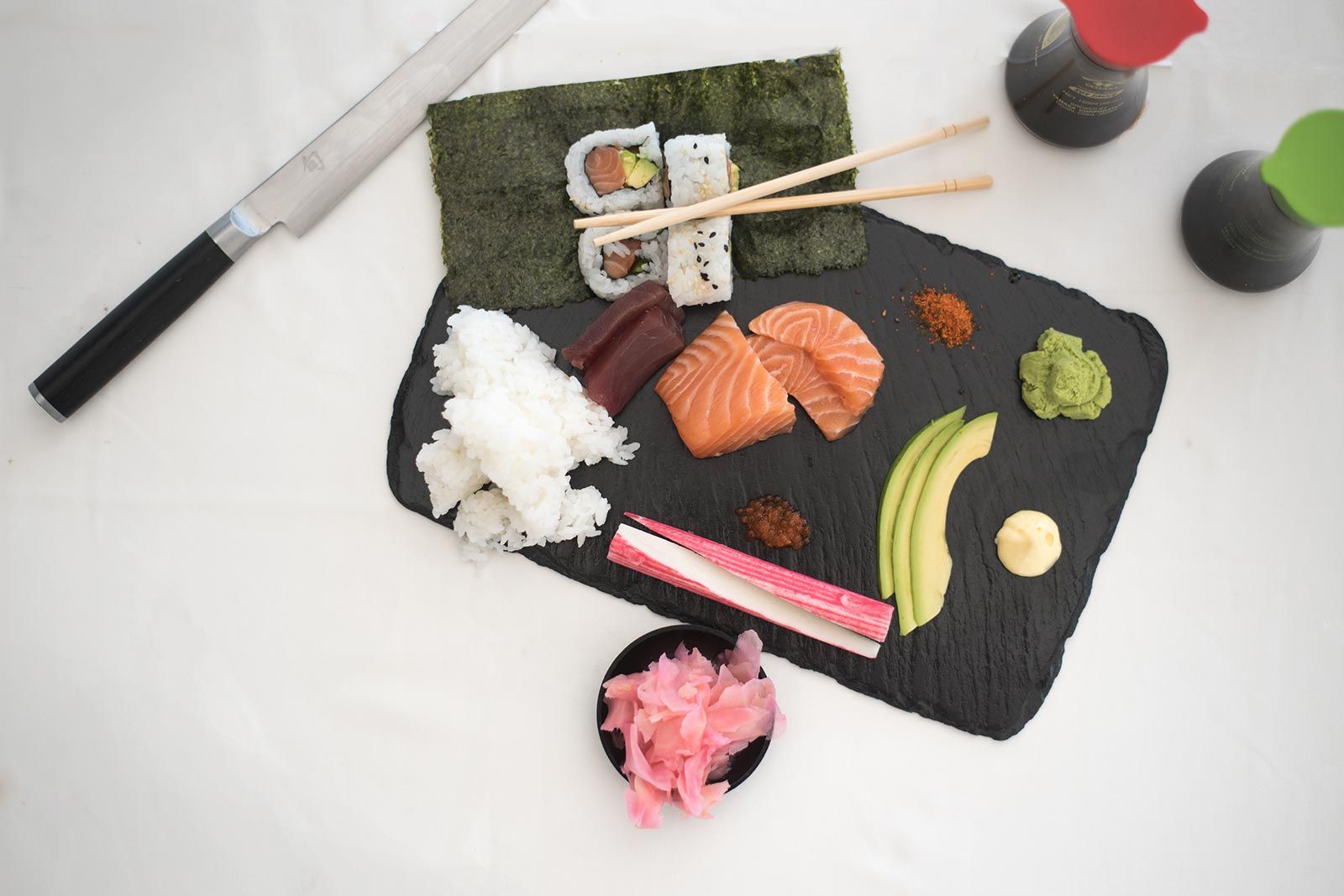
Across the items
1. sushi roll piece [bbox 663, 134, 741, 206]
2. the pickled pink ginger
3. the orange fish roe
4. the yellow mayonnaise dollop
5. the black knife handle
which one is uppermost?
the black knife handle

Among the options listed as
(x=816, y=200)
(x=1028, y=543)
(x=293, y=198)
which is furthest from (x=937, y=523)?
(x=293, y=198)

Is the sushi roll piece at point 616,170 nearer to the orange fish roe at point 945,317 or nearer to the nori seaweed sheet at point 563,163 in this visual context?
the nori seaweed sheet at point 563,163

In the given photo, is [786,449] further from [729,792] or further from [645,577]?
[729,792]

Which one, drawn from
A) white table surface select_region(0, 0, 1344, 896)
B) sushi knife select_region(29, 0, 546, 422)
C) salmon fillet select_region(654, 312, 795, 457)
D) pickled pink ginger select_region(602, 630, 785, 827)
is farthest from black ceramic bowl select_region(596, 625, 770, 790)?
sushi knife select_region(29, 0, 546, 422)

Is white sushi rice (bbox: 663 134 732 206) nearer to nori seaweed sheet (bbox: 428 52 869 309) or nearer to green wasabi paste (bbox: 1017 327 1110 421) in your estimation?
nori seaweed sheet (bbox: 428 52 869 309)

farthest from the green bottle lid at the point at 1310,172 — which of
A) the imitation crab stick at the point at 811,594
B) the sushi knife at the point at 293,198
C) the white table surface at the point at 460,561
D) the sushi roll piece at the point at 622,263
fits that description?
the sushi knife at the point at 293,198

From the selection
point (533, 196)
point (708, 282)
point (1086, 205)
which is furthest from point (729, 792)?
point (1086, 205)

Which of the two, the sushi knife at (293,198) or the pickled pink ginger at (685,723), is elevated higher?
the sushi knife at (293,198)
